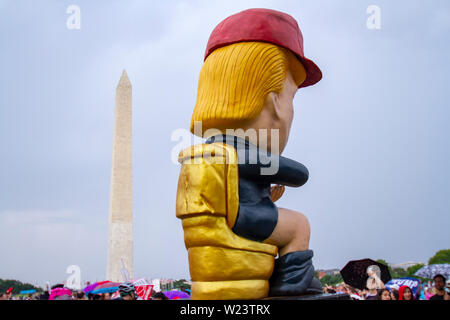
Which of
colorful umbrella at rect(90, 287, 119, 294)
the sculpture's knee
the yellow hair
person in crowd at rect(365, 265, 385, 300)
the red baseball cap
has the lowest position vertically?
colorful umbrella at rect(90, 287, 119, 294)

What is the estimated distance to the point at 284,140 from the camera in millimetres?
3221

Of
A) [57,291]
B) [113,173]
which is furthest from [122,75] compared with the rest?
[57,291]

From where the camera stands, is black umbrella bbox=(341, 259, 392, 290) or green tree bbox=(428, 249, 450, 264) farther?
green tree bbox=(428, 249, 450, 264)

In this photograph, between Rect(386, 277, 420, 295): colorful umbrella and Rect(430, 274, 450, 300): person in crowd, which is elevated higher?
Rect(430, 274, 450, 300): person in crowd

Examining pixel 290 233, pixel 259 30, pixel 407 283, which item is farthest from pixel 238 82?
pixel 407 283

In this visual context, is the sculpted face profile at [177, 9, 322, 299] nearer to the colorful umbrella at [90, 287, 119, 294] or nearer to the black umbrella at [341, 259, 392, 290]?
the black umbrella at [341, 259, 392, 290]

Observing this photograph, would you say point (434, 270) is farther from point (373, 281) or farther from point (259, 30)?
point (259, 30)

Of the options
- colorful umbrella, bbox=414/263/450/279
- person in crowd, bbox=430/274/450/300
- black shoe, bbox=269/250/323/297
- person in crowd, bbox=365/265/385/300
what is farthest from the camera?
colorful umbrella, bbox=414/263/450/279

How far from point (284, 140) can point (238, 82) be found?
23.6 inches

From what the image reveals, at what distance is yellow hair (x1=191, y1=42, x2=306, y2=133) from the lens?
290 cm

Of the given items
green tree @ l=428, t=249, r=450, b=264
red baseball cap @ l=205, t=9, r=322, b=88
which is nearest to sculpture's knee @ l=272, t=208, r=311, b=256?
red baseball cap @ l=205, t=9, r=322, b=88

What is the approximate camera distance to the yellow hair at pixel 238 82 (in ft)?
9.52

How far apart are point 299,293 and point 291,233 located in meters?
0.38

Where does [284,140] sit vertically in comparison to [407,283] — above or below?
above
